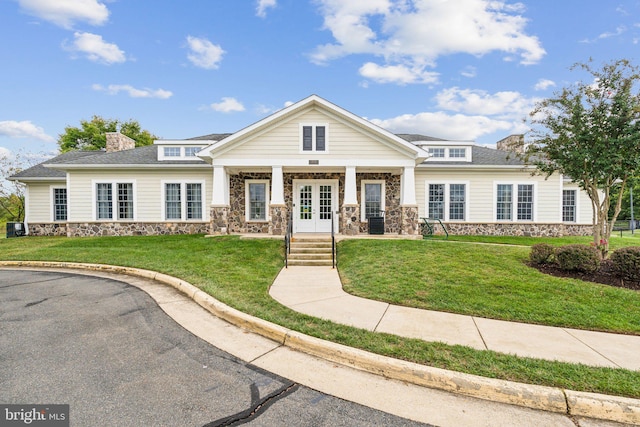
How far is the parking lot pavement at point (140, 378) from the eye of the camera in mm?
2467

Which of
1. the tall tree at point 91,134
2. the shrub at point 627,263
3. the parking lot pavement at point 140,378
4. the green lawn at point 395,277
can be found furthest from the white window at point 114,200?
Result: the tall tree at point 91,134

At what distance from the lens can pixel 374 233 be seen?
530 inches

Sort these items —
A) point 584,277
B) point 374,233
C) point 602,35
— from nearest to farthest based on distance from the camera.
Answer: point 584,277 < point 602,35 < point 374,233

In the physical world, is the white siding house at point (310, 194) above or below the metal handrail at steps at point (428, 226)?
above

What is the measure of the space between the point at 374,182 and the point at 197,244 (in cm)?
884

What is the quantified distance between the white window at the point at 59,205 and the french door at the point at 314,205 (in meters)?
13.8

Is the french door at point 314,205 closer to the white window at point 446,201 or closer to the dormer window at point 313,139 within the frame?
the dormer window at point 313,139

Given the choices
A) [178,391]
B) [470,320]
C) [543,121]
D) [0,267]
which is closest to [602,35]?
[543,121]

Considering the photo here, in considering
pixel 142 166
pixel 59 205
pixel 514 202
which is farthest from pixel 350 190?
pixel 59 205

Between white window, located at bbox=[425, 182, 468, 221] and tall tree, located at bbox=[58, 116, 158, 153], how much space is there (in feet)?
126

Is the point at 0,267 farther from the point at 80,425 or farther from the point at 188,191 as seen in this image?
the point at 80,425

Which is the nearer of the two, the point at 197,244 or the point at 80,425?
the point at 80,425

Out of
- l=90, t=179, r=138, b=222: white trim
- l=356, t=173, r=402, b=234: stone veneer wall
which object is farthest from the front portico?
l=90, t=179, r=138, b=222: white trim

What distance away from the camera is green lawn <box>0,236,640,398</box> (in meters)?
3.05
